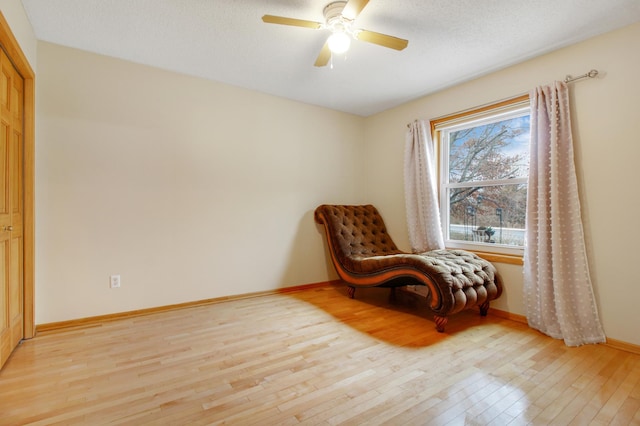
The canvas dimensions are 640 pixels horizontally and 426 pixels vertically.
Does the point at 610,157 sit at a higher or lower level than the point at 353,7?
lower

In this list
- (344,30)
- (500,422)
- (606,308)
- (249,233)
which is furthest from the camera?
(249,233)

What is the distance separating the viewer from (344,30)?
2.04 meters

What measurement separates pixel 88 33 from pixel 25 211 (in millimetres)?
1428

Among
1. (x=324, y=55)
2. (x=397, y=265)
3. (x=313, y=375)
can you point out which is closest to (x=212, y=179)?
→ (x=324, y=55)

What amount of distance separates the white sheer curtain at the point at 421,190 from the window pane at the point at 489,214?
22cm

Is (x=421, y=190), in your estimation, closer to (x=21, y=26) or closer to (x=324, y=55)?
(x=324, y=55)

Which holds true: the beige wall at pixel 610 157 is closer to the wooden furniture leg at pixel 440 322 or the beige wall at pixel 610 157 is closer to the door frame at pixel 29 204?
the wooden furniture leg at pixel 440 322

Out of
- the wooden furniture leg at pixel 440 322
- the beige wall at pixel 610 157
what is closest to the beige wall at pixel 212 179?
the beige wall at pixel 610 157

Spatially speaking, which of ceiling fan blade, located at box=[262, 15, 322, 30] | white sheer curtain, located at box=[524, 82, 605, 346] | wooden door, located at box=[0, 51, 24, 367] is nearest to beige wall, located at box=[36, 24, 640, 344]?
white sheer curtain, located at box=[524, 82, 605, 346]

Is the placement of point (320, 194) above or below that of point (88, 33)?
below

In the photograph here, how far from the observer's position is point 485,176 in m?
3.07

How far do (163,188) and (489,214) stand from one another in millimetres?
3246

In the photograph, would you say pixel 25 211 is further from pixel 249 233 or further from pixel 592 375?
pixel 592 375

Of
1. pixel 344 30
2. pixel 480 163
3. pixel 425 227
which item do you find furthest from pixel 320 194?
pixel 344 30
